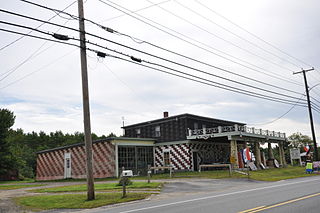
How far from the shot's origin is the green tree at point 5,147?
123 feet

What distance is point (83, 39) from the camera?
13258 millimetres

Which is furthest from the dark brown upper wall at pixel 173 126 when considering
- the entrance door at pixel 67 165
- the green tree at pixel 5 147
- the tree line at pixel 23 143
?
the green tree at pixel 5 147

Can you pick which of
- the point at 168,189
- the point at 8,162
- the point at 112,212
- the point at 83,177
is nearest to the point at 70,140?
the point at 8,162

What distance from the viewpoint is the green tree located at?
37.6 m

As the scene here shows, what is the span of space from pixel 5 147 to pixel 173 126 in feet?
72.4

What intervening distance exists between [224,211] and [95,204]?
549cm

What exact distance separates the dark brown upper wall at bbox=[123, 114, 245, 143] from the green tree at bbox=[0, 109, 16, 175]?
52.6ft

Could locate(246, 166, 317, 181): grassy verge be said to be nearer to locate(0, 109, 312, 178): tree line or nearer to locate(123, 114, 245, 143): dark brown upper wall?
locate(123, 114, 245, 143): dark brown upper wall

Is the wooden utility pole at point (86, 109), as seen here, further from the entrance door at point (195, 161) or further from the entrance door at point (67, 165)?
the entrance door at point (67, 165)

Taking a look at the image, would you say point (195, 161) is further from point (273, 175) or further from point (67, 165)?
point (67, 165)

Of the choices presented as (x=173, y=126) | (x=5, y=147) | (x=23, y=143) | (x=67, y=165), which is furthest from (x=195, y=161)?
(x=23, y=143)

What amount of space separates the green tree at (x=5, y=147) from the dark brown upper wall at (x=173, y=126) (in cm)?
1604

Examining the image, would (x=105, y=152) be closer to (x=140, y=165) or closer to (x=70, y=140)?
(x=140, y=165)

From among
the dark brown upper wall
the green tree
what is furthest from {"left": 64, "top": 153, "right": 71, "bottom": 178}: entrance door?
the green tree
